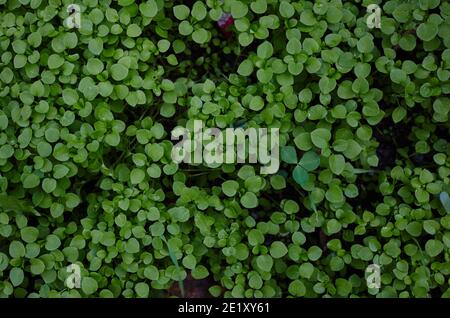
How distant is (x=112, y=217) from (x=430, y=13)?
113cm

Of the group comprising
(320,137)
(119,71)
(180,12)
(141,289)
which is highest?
(180,12)

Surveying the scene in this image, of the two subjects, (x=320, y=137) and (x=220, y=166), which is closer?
(x=320, y=137)

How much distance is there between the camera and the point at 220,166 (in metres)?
1.78

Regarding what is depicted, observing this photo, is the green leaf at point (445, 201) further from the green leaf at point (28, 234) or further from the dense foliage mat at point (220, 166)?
the green leaf at point (28, 234)

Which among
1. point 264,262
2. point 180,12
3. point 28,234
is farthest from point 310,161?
point 28,234

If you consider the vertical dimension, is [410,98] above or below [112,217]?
above

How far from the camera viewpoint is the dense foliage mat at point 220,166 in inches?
66.6

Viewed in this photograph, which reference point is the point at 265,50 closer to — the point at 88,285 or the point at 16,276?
the point at 88,285

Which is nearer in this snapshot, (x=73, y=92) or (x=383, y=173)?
(x=73, y=92)

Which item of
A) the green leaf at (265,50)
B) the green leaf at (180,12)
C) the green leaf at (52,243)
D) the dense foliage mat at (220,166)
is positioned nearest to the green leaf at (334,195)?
the dense foliage mat at (220,166)

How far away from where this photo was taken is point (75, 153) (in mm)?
1696

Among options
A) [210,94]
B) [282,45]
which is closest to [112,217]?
[210,94]
